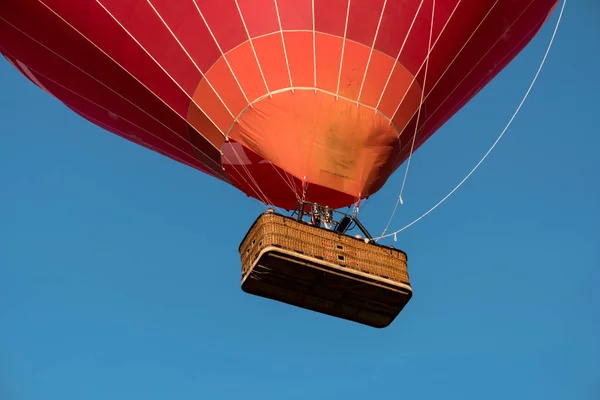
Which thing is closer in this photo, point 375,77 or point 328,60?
point 328,60

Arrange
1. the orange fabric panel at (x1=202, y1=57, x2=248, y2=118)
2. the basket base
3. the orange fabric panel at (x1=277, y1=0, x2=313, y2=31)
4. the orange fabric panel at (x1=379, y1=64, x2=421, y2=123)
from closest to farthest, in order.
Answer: the basket base → the orange fabric panel at (x1=277, y1=0, x2=313, y2=31) → the orange fabric panel at (x1=202, y1=57, x2=248, y2=118) → the orange fabric panel at (x1=379, y1=64, x2=421, y2=123)

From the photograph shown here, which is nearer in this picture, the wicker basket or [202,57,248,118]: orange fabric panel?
the wicker basket

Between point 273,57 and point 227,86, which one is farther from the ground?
point 273,57

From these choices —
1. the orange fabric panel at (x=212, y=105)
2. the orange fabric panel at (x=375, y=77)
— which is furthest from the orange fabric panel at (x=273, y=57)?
the orange fabric panel at (x=375, y=77)

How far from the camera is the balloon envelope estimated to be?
9.41 metres

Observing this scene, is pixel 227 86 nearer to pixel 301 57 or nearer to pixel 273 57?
pixel 273 57

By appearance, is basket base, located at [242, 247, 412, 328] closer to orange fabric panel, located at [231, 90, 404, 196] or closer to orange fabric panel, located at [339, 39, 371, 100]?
orange fabric panel, located at [231, 90, 404, 196]

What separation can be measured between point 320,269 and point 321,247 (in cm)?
20

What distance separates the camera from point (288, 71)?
9422mm

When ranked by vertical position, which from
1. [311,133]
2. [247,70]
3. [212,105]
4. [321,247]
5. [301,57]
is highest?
[301,57]

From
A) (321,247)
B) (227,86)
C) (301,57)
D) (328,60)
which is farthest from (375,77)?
(321,247)

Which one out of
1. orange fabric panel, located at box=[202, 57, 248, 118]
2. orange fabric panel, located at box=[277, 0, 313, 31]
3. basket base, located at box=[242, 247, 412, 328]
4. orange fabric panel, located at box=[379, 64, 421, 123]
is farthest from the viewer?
orange fabric panel, located at box=[379, 64, 421, 123]

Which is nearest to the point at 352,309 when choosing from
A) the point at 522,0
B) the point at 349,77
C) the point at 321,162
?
the point at 321,162

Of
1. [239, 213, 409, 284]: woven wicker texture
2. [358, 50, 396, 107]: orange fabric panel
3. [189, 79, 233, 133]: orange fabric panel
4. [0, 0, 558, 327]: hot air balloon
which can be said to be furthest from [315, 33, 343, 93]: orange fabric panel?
[239, 213, 409, 284]: woven wicker texture
